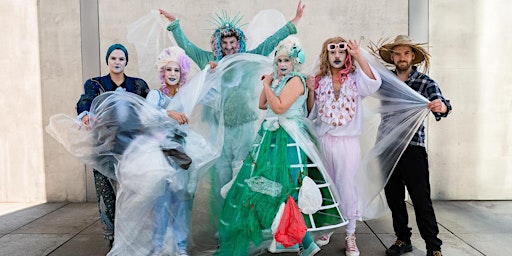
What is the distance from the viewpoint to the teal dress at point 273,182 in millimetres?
2965

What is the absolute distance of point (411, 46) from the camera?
3354 mm

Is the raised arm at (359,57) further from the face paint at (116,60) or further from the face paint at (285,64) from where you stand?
the face paint at (116,60)

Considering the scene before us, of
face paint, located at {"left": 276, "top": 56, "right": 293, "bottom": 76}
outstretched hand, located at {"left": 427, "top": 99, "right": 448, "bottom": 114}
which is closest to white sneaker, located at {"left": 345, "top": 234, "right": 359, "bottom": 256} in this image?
outstretched hand, located at {"left": 427, "top": 99, "right": 448, "bottom": 114}

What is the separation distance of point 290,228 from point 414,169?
111cm

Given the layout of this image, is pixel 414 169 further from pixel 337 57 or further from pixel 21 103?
pixel 21 103

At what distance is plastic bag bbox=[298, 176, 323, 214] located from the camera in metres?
2.93

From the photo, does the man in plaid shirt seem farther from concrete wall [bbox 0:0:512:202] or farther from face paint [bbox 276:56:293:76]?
concrete wall [bbox 0:0:512:202]

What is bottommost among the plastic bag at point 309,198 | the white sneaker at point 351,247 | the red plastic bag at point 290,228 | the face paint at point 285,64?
the white sneaker at point 351,247

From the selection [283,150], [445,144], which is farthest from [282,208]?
[445,144]

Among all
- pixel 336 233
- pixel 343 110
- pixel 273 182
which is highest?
pixel 343 110

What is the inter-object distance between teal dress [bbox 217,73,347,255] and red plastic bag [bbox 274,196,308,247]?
0.08m

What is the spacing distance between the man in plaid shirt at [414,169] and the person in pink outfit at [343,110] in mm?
334

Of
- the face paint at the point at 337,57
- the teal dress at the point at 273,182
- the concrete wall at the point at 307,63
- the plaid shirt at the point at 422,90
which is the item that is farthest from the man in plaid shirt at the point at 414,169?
the concrete wall at the point at 307,63

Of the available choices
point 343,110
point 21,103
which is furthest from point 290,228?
point 21,103
